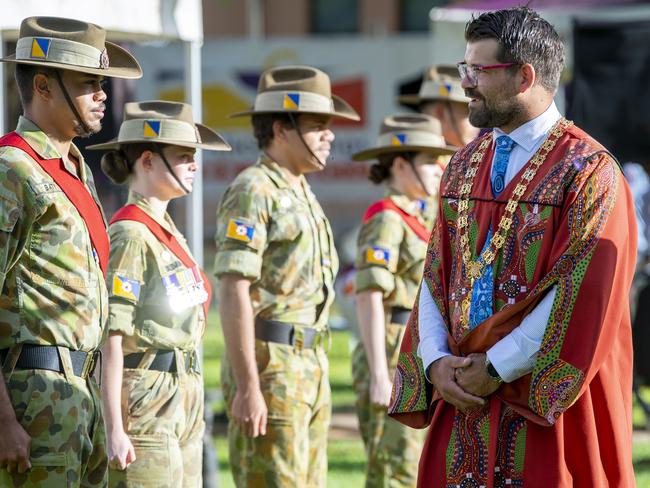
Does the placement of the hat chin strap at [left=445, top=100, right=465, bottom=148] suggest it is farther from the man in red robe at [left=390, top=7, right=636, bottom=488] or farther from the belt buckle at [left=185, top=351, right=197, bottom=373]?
the man in red robe at [left=390, top=7, right=636, bottom=488]

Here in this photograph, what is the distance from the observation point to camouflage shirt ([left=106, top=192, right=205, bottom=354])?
4.64 meters

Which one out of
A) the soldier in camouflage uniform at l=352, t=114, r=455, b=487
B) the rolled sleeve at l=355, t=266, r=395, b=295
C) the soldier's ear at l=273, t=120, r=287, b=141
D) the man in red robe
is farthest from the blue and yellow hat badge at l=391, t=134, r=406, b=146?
the man in red robe

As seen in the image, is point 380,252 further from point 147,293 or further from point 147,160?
point 147,293

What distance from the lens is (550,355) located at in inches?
144

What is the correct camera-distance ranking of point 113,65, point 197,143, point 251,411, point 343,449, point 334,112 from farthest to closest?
1. point 343,449
2. point 334,112
3. point 251,411
4. point 197,143
5. point 113,65

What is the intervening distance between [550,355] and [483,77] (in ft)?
2.81

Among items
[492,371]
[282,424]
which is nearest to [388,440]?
[282,424]

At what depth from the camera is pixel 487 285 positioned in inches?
149

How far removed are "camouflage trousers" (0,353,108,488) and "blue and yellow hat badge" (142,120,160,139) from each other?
1.29 m

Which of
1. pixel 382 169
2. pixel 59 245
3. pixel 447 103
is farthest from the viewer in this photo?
pixel 447 103

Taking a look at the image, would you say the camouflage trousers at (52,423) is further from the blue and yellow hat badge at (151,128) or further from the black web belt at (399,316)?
the black web belt at (399,316)

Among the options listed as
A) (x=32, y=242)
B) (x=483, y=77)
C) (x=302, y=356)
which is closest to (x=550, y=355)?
(x=483, y=77)

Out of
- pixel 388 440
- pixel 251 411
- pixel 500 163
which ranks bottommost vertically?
pixel 388 440

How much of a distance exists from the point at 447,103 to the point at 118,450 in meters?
3.36
